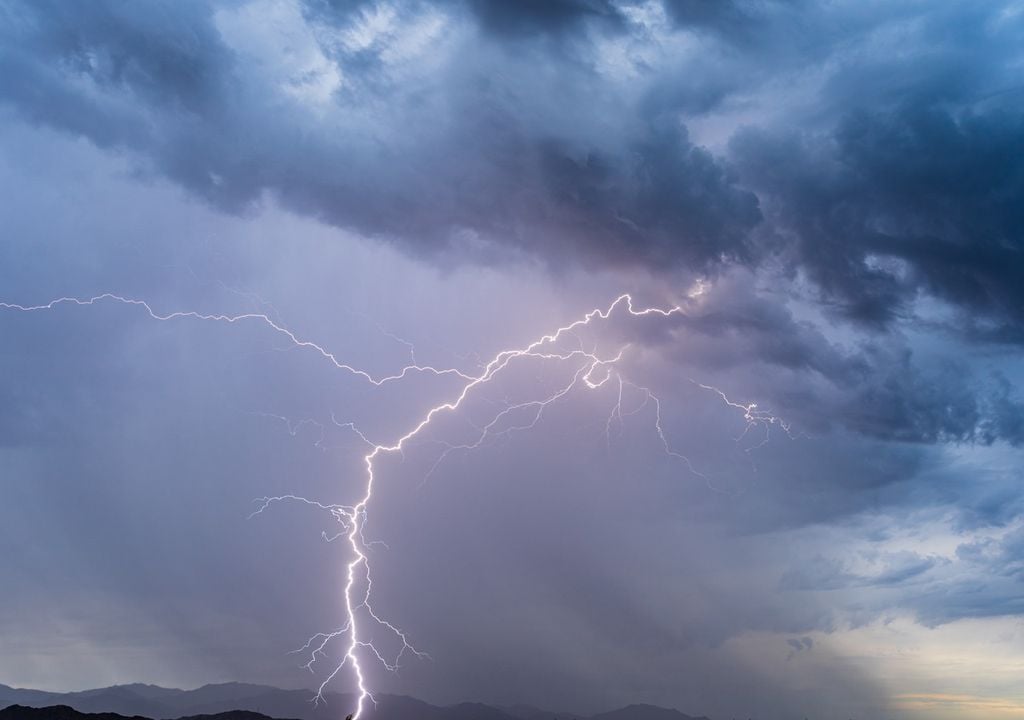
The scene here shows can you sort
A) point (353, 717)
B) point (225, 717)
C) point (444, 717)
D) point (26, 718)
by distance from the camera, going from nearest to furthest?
point (353, 717) → point (26, 718) → point (225, 717) → point (444, 717)

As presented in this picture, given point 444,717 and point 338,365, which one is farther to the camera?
point 444,717

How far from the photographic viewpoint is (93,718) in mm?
41531

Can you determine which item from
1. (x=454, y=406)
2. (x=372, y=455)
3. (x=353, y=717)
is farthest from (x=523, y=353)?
(x=353, y=717)

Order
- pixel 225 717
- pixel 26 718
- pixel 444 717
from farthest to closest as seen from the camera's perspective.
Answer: pixel 444 717 → pixel 225 717 → pixel 26 718

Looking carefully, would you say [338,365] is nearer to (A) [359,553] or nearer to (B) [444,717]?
(A) [359,553]

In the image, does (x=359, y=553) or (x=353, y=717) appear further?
(x=359, y=553)

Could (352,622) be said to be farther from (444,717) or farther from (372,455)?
(444,717)

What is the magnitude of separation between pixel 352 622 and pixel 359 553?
129 inches

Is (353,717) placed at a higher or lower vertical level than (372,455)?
lower

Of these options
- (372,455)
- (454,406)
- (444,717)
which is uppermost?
(454,406)

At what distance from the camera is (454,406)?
41375 millimetres

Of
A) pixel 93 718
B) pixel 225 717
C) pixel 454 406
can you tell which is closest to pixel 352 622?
pixel 454 406

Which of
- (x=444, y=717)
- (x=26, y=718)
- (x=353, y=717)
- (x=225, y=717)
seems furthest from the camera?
(x=444, y=717)

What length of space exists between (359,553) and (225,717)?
1896 cm
